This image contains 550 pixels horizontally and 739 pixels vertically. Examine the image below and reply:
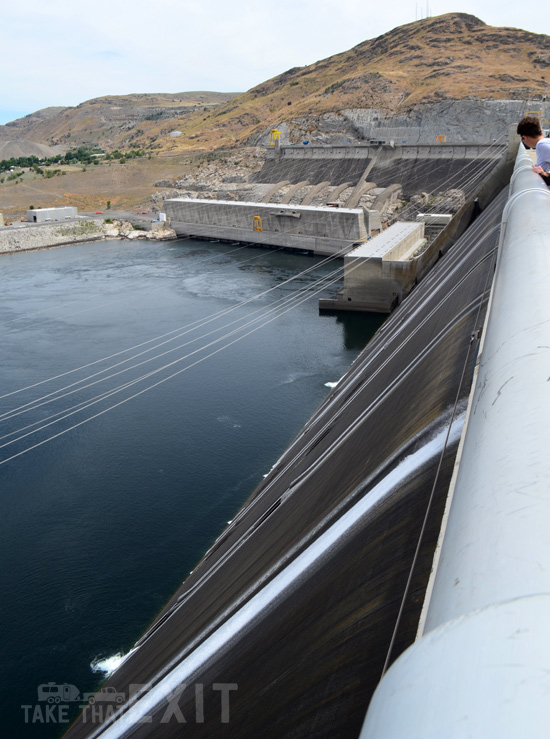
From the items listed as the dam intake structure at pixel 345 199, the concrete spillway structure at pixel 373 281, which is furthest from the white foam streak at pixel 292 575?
the dam intake structure at pixel 345 199

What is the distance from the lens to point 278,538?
18.4 feet

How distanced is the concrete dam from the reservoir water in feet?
9.06

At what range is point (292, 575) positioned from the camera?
432 cm

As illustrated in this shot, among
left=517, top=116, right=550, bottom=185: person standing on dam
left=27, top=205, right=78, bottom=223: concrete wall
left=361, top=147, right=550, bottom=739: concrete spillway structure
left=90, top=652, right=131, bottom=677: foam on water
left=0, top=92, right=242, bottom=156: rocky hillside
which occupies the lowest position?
left=90, top=652, right=131, bottom=677: foam on water

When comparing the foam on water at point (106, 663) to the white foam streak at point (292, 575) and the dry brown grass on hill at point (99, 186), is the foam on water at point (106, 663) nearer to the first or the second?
the white foam streak at point (292, 575)

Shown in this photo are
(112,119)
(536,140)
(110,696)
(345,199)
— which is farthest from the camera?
(112,119)

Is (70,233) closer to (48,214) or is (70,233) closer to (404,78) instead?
(48,214)

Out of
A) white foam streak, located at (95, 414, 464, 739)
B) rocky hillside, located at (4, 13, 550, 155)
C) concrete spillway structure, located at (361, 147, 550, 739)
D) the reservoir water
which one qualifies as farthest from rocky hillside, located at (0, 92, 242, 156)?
concrete spillway structure, located at (361, 147, 550, 739)

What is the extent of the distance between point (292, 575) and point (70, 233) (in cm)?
4751

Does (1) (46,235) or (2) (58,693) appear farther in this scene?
(1) (46,235)

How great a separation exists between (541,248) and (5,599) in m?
10.4

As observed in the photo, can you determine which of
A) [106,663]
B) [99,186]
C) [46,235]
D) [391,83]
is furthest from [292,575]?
[391,83]

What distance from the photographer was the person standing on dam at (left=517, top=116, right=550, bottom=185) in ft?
17.2

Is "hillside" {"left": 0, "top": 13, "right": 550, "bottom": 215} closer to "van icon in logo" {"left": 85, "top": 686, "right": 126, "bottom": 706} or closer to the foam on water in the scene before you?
the foam on water
